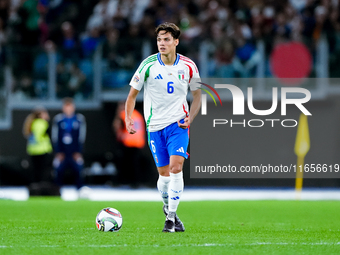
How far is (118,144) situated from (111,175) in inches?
38.5

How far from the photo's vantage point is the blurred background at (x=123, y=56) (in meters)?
18.6

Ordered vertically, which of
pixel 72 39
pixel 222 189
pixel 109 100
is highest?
pixel 72 39

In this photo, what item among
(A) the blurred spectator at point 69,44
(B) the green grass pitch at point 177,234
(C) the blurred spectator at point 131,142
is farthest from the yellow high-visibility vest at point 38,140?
(B) the green grass pitch at point 177,234

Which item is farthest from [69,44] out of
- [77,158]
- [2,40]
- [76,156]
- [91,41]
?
[77,158]

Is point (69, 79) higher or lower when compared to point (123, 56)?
lower

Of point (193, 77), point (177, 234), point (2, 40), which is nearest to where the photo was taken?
point (177, 234)

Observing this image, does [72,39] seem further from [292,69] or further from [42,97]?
[292,69]

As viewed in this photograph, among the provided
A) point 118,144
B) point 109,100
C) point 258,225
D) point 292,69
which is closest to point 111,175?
point 118,144

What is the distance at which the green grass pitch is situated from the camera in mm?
6355

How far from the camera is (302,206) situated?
1373 cm

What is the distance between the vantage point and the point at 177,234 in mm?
7609

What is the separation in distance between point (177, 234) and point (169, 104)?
5.05 feet

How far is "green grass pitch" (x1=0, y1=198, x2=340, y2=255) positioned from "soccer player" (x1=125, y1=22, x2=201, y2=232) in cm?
63

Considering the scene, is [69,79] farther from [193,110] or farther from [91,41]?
[193,110]
